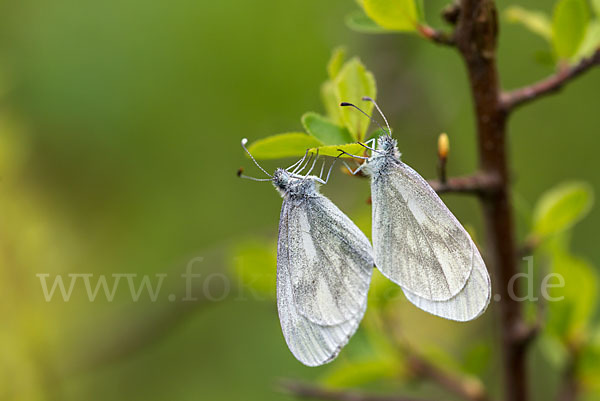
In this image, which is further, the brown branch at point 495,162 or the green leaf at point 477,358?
the green leaf at point 477,358

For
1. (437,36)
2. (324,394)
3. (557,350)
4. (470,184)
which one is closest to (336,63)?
(437,36)

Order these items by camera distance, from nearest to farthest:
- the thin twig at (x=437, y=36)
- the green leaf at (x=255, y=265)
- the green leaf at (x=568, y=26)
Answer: the thin twig at (x=437, y=36) < the green leaf at (x=568, y=26) < the green leaf at (x=255, y=265)

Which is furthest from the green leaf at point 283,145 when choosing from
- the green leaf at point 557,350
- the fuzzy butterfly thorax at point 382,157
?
the green leaf at point 557,350

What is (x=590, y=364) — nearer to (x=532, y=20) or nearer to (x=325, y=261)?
(x=325, y=261)

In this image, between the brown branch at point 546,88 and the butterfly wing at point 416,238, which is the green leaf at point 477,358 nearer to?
the butterfly wing at point 416,238

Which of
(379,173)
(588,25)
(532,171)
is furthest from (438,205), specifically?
(532,171)

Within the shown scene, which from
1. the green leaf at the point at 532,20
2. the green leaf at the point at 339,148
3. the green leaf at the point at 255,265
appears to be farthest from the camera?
the green leaf at the point at 255,265

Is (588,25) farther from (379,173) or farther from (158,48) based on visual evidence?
(158,48)
